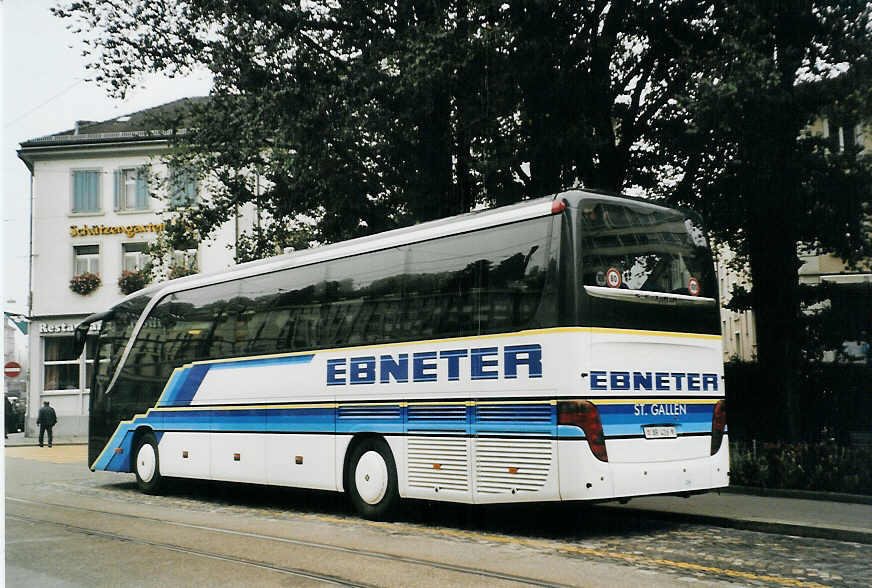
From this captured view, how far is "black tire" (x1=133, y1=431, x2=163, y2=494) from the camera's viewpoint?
57.6 feet

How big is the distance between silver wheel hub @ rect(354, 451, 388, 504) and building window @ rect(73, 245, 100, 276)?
35.6 metres

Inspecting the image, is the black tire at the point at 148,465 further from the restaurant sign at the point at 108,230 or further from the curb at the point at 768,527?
A: the restaurant sign at the point at 108,230

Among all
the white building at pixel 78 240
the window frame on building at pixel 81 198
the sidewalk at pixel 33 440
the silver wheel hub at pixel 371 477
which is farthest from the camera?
the window frame on building at pixel 81 198

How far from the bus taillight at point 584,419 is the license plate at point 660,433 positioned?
807 millimetres

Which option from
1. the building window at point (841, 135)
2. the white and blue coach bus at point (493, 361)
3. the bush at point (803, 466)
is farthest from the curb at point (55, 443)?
the building window at point (841, 135)

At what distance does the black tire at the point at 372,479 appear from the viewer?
1280cm

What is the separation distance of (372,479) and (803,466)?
5999 mm

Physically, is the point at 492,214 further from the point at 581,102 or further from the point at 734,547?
the point at 581,102

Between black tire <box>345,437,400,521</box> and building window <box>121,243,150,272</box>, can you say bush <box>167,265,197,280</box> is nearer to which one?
building window <box>121,243,150,272</box>

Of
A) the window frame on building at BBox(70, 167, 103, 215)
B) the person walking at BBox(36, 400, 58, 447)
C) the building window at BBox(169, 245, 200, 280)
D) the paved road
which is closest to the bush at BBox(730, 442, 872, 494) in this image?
the paved road

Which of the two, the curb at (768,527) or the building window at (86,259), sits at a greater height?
the building window at (86,259)

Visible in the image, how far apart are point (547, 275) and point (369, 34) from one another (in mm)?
9676

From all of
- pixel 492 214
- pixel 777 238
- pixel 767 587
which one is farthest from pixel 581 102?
pixel 767 587

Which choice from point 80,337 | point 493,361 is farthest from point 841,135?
point 80,337
